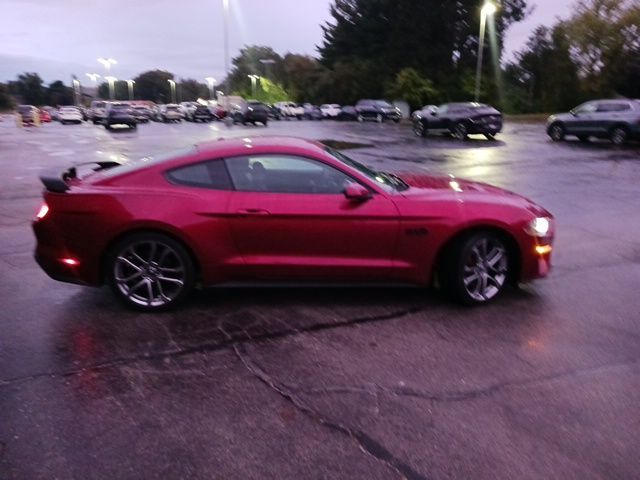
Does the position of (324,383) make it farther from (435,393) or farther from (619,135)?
(619,135)

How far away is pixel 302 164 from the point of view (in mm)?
5160

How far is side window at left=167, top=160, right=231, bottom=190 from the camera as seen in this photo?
5.07 m

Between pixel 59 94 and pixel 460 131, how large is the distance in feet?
407

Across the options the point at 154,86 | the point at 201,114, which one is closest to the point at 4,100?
the point at 154,86

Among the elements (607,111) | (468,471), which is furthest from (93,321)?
(607,111)

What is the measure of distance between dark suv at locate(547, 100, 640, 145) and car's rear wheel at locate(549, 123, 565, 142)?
20 millimetres

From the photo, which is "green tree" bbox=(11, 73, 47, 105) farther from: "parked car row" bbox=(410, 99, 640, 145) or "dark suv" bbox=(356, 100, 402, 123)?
"parked car row" bbox=(410, 99, 640, 145)

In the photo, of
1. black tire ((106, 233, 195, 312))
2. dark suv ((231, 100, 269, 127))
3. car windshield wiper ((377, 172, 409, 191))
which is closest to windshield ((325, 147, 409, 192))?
car windshield wiper ((377, 172, 409, 191))

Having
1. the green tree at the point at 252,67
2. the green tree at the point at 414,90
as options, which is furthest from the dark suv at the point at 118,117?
the green tree at the point at 252,67

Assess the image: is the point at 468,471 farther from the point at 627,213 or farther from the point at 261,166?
the point at 627,213

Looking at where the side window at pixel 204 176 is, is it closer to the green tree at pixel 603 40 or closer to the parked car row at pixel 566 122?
the parked car row at pixel 566 122

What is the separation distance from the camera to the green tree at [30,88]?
12506cm

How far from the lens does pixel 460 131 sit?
25859 mm

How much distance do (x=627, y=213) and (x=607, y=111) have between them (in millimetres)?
14818
